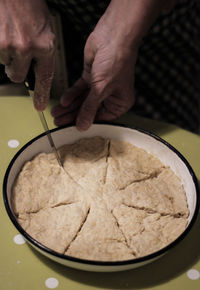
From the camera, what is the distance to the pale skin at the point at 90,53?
3.71ft

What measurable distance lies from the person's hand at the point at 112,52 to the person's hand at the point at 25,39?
258 millimetres

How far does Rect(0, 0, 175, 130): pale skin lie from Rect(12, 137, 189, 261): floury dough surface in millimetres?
149

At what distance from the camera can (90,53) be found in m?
1.45

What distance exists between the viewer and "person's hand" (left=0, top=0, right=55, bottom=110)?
1110mm

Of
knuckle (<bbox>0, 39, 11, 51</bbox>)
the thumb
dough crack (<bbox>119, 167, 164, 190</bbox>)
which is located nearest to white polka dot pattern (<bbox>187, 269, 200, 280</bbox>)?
dough crack (<bbox>119, 167, 164, 190</bbox>)

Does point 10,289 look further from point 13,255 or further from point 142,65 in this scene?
point 142,65

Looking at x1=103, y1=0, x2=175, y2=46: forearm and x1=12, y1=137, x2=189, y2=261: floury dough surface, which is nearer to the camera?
x1=12, y1=137, x2=189, y2=261: floury dough surface

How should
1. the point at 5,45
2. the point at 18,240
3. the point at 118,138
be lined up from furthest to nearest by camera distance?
the point at 118,138 < the point at 18,240 < the point at 5,45

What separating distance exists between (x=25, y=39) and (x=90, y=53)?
38 centimetres

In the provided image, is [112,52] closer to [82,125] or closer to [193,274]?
[82,125]

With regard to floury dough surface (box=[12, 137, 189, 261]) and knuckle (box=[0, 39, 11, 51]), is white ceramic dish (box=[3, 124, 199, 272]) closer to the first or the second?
floury dough surface (box=[12, 137, 189, 261])

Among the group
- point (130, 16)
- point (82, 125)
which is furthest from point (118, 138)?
point (130, 16)

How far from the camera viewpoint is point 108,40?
1.40 metres

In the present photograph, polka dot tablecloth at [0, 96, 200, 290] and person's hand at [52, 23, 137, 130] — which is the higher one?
person's hand at [52, 23, 137, 130]
